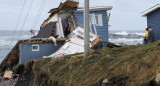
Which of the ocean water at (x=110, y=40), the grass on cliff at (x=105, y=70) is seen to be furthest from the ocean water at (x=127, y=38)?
the grass on cliff at (x=105, y=70)

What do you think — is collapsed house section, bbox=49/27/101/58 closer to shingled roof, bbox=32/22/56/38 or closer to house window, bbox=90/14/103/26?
shingled roof, bbox=32/22/56/38

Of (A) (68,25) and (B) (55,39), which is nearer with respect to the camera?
(B) (55,39)

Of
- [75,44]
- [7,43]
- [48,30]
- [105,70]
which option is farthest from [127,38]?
[105,70]

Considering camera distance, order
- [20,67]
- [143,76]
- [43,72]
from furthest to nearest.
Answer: [20,67], [43,72], [143,76]

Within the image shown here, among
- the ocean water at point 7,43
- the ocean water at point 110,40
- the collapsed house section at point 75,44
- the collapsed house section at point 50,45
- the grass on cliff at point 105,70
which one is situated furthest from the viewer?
the ocean water at point 110,40

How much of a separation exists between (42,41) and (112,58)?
1002 centimetres

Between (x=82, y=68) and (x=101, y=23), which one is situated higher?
(x=101, y=23)

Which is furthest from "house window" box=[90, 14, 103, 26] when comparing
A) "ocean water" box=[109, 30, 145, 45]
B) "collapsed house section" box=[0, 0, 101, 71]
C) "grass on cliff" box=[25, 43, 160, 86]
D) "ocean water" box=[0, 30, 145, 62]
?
"ocean water" box=[109, 30, 145, 45]

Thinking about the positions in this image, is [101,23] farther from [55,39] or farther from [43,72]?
[43,72]

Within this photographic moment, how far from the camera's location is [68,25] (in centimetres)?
2617

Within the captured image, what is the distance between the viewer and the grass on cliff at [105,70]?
9789 millimetres

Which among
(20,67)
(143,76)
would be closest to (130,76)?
(143,76)

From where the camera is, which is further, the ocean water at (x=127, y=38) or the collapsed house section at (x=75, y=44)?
the ocean water at (x=127, y=38)

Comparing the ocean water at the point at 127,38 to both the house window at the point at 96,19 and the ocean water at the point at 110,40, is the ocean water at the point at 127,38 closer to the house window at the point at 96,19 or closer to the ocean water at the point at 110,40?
the ocean water at the point at 110,40
